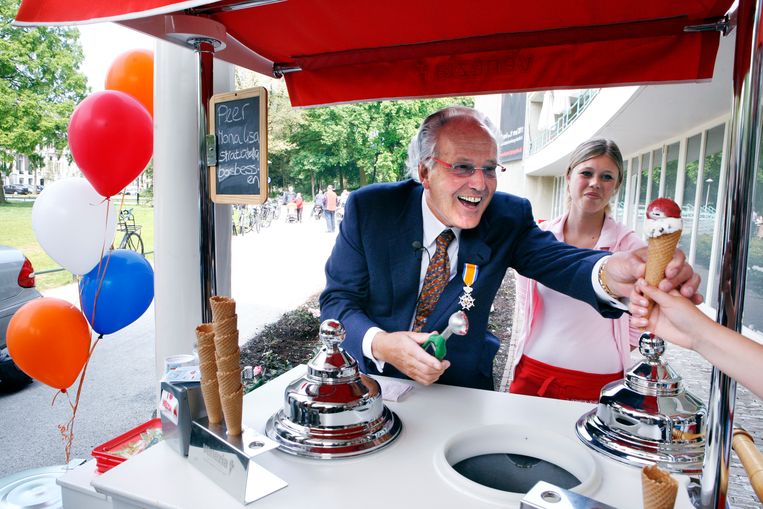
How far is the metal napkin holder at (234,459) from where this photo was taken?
1021mm

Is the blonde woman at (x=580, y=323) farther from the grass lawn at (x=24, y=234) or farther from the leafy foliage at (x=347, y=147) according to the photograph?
the leafy foliage at (x=347, y=147)

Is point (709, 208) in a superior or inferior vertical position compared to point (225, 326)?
superior

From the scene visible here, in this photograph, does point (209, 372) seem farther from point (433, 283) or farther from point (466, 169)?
point (466, 169)

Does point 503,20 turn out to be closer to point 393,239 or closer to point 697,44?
point 697,44

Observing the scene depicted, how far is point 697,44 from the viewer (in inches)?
68.8

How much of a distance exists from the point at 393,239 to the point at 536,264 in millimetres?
644

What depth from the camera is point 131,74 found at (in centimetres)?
311

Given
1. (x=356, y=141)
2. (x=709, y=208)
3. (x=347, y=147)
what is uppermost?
(x=356, y=141)

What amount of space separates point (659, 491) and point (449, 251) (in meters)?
1.42

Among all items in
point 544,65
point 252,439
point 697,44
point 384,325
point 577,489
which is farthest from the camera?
point 384,325

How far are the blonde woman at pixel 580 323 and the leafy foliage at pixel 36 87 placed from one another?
31.7 ft

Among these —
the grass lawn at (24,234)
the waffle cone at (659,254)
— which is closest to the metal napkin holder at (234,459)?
the waffle cone at (659,254)

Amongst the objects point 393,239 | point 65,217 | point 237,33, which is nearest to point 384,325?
point 393,239

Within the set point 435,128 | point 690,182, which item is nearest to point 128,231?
point 435,128
